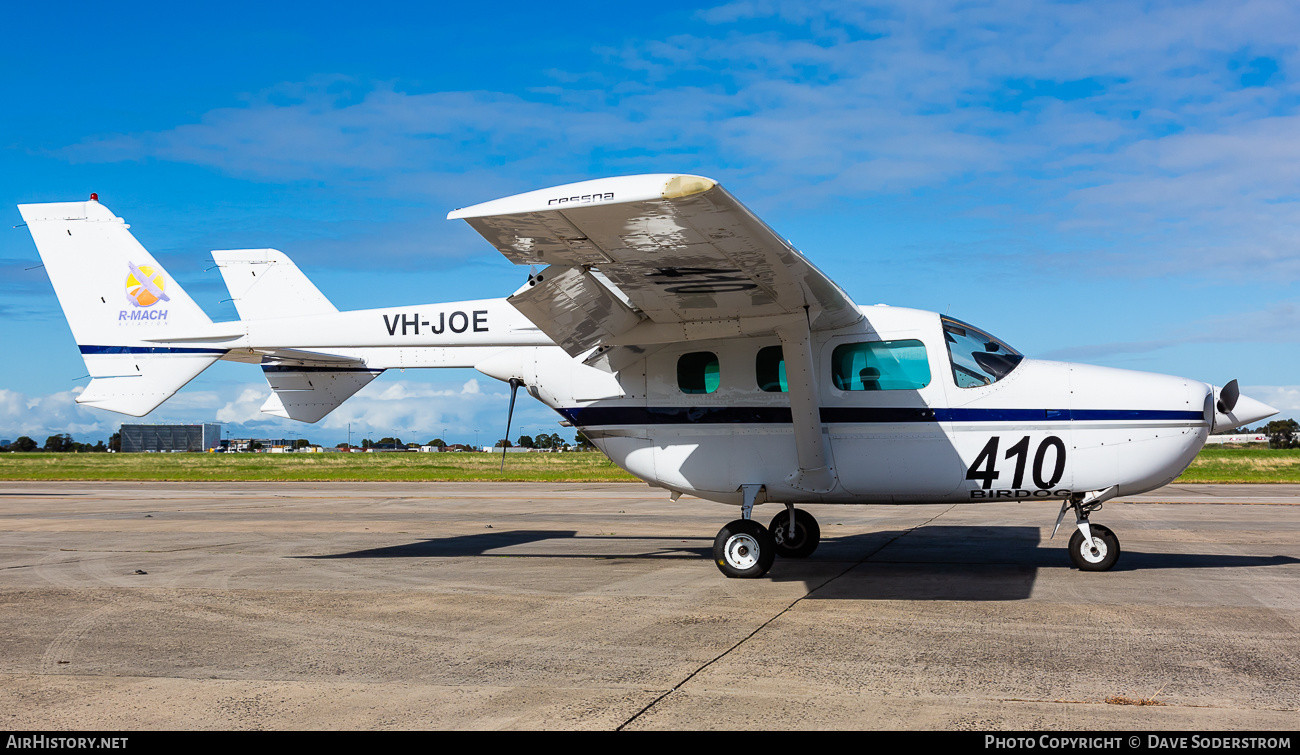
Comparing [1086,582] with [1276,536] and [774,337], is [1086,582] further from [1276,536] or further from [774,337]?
[1276,536]

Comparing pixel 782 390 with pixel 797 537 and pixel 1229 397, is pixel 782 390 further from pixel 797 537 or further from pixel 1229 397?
pixel 1229 397

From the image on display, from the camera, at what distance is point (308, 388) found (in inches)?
469

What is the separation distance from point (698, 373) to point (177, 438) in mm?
149284

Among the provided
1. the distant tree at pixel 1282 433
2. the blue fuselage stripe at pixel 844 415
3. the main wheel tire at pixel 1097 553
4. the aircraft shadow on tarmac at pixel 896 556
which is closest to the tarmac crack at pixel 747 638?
the aircraft shadow on tarmac at pixel 896 556

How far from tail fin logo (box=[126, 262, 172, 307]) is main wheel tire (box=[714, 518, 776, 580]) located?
784cm

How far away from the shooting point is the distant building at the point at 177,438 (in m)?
132

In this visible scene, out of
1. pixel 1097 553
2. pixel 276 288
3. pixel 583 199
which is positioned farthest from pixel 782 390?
pixel 276 288

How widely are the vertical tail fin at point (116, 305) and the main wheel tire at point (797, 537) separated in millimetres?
7383

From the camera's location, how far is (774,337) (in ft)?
31.9

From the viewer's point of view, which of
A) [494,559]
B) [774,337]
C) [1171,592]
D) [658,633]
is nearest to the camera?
[658,633]

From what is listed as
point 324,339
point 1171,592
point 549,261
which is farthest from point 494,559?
Result: point 1171,592

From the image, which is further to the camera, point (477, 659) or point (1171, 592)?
point (1171, 592)

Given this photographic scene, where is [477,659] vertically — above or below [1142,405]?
below

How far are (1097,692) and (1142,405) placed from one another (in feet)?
16.0
